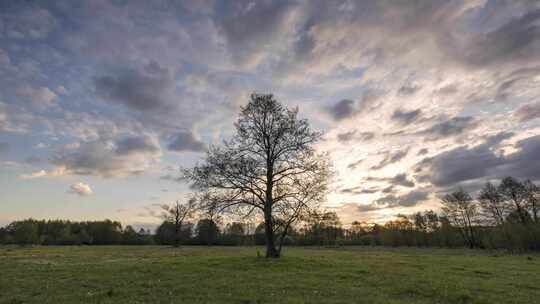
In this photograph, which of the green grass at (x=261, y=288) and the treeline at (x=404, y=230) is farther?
the treeline at (x=404, y=230)

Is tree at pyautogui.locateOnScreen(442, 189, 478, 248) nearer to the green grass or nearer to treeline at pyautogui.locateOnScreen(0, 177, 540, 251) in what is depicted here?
treeline at pyautogui.locateOnScreen(0, 177, 540, 251)

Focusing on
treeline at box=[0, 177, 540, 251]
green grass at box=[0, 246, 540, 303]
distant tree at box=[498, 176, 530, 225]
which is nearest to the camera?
green grass at box=[0, 246, 540, 303]

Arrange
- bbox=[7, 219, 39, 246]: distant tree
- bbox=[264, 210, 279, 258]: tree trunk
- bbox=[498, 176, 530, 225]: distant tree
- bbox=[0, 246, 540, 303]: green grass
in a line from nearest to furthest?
1. bbox=[0, 246, 540, 303]: green grass
2. bbox=[264, 210, 279, 258]: tree trunk
3. bbox=[498, 176, 530, 225]: distant tree
4. bbox=[7, 219, 39, 246]: distant tree

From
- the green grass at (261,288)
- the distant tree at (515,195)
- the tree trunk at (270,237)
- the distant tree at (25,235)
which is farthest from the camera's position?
the distant tree at (25,235)

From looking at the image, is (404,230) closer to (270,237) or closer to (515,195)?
(515,195)

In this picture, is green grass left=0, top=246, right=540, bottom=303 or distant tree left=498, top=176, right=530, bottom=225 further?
distant tree left=498, top=176, right=530, bottom=225

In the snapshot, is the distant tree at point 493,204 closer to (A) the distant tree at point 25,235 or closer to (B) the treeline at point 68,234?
(B) the treeline at point 68,234

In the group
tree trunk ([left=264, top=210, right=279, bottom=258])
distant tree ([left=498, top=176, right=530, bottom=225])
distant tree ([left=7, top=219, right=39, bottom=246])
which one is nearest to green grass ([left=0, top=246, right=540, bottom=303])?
tree trunk ([left=264, top=210, right=279, bottom=258])

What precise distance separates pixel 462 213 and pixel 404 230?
2964cm

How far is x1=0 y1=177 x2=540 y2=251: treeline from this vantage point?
54.4 meters

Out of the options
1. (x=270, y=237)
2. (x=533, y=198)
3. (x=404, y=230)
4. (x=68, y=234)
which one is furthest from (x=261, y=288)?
(x=68, y=234)

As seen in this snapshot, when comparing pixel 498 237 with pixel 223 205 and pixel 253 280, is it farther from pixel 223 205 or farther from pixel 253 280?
pixel 253 280

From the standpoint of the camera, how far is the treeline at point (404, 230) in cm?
5441

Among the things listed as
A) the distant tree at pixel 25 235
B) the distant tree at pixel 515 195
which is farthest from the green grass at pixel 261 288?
the distant tree at pixel 25 235
